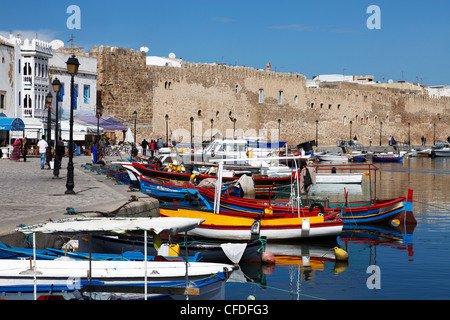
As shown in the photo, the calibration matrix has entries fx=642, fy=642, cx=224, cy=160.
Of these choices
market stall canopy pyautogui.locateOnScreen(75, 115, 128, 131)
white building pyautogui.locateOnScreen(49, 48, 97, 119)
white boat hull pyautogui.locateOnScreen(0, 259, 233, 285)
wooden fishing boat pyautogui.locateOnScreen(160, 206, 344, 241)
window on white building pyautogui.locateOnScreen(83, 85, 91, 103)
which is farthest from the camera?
window on white building pyautogui.locateOnScreen(83, 85, 91, 103)

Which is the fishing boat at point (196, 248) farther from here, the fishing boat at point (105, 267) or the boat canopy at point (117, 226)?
the boat canopy at point (117, 226)

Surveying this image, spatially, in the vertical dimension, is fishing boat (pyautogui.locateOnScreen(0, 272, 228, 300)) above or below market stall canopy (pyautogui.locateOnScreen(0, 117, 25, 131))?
below

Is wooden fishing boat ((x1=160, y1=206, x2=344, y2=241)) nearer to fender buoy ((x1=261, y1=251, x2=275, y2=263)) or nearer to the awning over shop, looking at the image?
fender buoy ((x1=261, y1=251, x2=275, y2=263))

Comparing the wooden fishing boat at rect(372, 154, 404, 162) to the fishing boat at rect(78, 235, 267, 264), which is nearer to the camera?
the fishing boat at rect(78, 235, 267, 264)

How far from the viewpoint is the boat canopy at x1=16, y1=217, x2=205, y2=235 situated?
7.14 metres

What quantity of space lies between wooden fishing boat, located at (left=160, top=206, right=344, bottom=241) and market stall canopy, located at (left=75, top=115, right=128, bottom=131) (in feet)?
73.0

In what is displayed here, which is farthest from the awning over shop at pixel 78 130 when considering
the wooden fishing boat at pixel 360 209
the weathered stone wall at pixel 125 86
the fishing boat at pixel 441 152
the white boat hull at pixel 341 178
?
the fishing boat at pixel 441 152

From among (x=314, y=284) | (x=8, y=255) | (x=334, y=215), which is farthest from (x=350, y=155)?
(x=8, y=255)

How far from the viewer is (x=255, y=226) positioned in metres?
12.9

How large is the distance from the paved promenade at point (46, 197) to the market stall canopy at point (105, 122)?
44.9ft

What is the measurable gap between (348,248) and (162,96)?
99.7 feet

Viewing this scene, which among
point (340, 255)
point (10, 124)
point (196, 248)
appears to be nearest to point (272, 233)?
point (340, 255)

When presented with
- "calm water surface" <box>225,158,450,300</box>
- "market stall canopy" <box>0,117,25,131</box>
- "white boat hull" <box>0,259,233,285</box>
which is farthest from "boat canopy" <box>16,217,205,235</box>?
"market stall canopy" <box>0,117,25,131</box>
